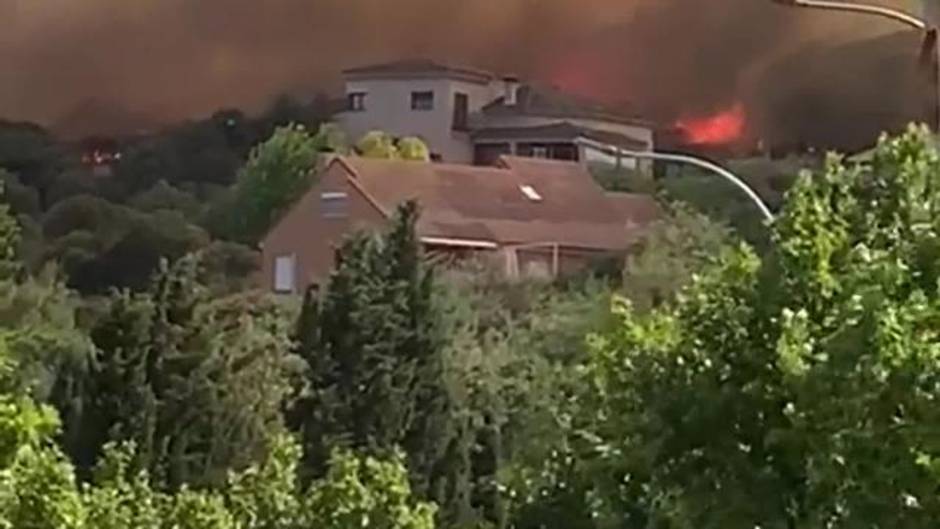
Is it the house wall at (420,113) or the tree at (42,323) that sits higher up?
the house wall at (420,113)

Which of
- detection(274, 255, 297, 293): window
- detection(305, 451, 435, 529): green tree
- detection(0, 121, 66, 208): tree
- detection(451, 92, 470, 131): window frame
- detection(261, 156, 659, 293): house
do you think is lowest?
detection(305, 451, 435, 529): green tree

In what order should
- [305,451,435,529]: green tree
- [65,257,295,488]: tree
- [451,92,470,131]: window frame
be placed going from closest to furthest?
[305,451,435,529]: green tree
[65,257,295,488]: tree
[451,92,470,131]: window frame

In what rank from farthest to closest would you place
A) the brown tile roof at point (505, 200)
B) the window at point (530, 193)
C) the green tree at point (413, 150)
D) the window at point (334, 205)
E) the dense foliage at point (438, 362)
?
the green tree at point (413, 150), the window at point (530, 193), the window at point (334, 205), the brown tile roof at point (505, 200), the dense foliage at point (438, 362)

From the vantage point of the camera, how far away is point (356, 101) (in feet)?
76.8

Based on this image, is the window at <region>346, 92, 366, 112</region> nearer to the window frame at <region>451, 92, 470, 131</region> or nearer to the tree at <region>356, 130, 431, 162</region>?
the tree at <region>356, 130, 431, 162</region>

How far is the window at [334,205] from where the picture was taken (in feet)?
68.6

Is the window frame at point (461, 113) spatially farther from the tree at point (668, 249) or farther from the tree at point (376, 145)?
the tree at point (668, 249)

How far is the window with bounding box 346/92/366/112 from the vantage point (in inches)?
910

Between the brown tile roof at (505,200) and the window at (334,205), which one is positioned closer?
the brown tile roof at (505,200)

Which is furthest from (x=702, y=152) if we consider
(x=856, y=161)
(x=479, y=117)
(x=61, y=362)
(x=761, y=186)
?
(x=856, y=161)

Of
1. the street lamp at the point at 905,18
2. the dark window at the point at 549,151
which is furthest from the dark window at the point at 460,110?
the street lamp at the point at 905,18

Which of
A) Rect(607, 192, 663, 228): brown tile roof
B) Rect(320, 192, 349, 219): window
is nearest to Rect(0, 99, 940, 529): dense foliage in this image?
Rect(607, 192, 663, 228): brown tile roof

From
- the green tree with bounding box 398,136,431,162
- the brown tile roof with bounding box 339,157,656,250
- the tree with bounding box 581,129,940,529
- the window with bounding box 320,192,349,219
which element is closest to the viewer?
the tree with bounding box 581,129,940,529

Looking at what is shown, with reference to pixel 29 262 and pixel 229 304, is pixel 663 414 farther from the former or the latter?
pixel 29 262
